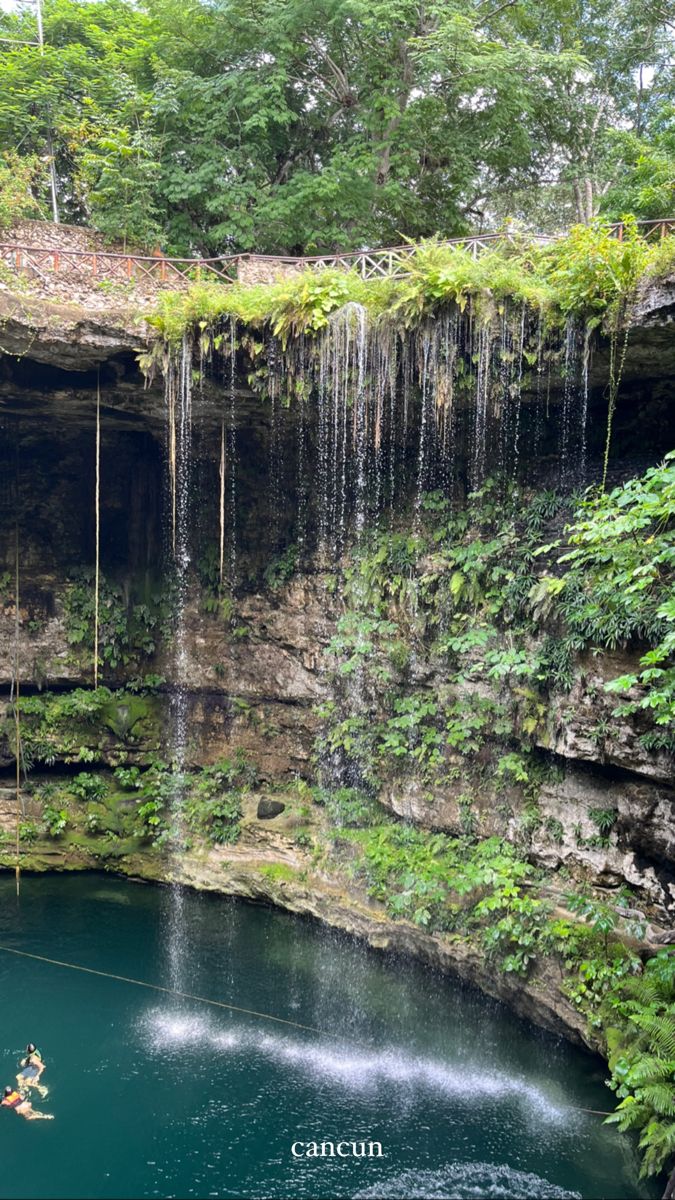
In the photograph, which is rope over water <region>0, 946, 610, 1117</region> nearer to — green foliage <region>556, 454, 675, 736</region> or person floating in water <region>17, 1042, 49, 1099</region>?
person floating in water <region>17, 1042, 49, 1099</region>

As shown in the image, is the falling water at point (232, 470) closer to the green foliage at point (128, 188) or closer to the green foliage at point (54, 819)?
the green foliage at point (128, 188)

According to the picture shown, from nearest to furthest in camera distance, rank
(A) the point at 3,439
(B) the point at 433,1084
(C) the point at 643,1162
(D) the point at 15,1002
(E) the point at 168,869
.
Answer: (C) the point at 643,1162, (B) the point at 433,1084, (D) the point at 15,1002, (E) the point at 168,869, (A) the point at 3,439

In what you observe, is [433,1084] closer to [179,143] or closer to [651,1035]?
[651,1035]

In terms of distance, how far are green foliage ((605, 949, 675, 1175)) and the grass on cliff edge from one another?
21.0ft

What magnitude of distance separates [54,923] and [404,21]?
14.3 m

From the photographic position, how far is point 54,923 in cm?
1172

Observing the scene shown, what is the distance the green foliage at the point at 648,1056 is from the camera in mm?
6887

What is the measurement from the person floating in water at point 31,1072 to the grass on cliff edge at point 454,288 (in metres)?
8.24

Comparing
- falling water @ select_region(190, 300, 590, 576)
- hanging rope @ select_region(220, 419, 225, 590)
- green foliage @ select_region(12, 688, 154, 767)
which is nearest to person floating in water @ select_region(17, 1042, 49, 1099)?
green foliage @ select_region(12, 688, 154, 767)

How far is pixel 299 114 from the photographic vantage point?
50.7 ft

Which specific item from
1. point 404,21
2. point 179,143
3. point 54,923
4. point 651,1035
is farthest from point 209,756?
point 404,21

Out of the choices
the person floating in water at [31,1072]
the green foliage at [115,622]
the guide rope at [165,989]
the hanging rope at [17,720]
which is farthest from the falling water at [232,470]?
the person floating in water at [31,1072]

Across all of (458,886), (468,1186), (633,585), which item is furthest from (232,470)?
(468,1186)

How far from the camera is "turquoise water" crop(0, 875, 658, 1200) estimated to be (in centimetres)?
722
